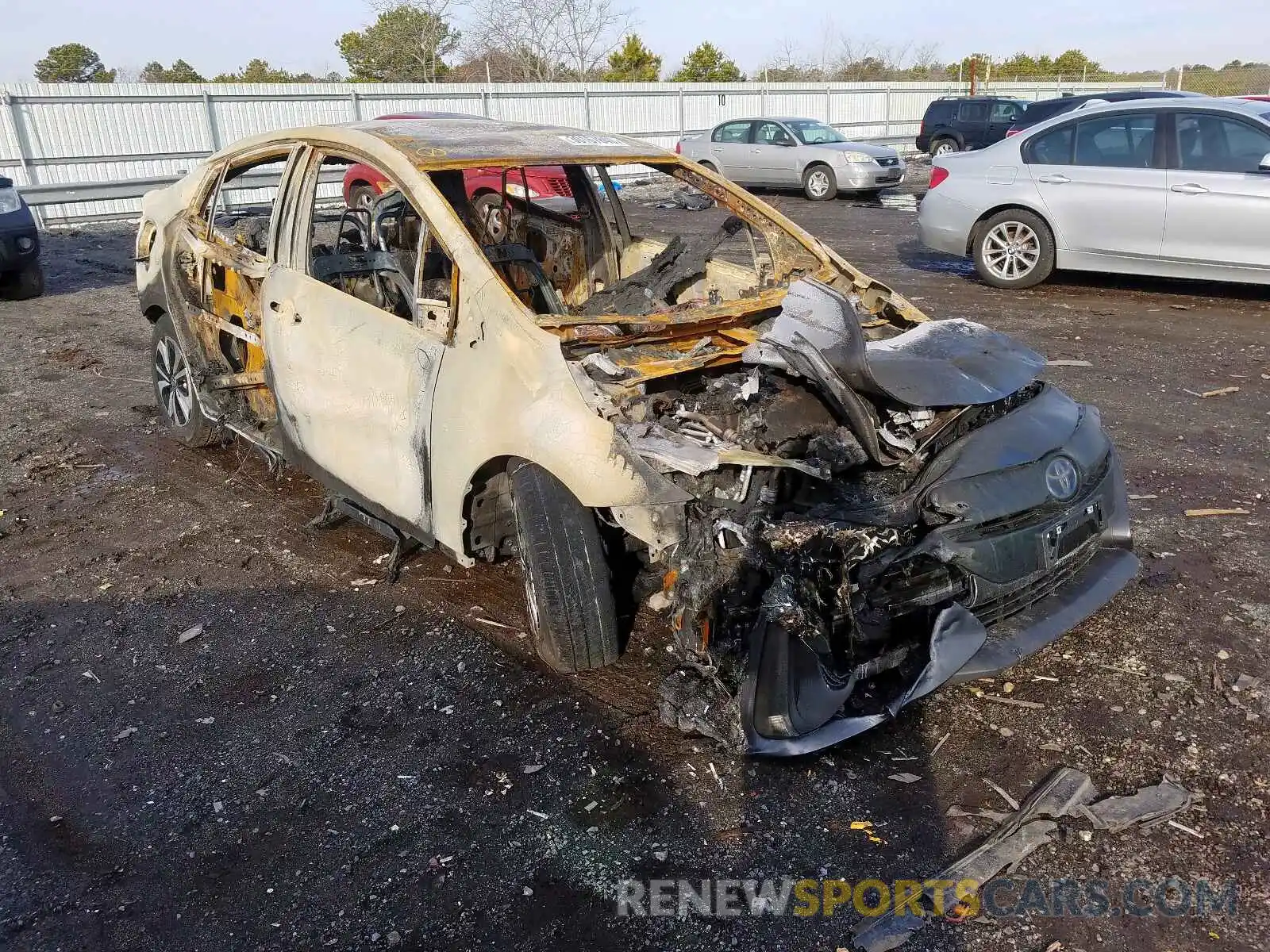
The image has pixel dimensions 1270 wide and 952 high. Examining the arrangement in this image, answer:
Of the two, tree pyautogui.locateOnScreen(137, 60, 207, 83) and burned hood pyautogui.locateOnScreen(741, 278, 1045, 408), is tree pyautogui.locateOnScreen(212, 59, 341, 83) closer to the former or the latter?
tree pyautogui.locateOnScreen(137, 60, 207, 83)

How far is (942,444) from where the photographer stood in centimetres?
325

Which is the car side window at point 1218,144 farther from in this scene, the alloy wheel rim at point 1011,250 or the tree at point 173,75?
the tree at point 173,75

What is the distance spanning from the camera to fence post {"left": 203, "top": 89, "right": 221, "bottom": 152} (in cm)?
1778

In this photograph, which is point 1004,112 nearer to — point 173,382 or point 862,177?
point 862,177

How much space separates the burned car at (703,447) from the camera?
2.86m

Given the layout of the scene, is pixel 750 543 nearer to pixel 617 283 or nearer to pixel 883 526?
pixel 883 526

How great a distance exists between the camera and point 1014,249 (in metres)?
9.46

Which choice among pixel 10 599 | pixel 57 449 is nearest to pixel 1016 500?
pixel 10 599

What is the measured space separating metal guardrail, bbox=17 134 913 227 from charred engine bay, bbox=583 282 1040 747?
964 cm

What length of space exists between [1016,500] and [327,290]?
2802 millimetres

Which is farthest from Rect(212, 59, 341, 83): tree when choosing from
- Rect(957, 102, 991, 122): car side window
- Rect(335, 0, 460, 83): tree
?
Rect(957, 102, 991, 122): car side window

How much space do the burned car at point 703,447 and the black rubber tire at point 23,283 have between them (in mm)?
7320

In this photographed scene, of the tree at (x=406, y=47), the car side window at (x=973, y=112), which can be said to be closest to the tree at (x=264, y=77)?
the tree at (x=406, y=47)

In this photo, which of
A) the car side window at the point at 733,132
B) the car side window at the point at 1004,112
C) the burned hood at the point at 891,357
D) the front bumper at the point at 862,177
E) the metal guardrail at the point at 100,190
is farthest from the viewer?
the car side window at the point at 1004,112
